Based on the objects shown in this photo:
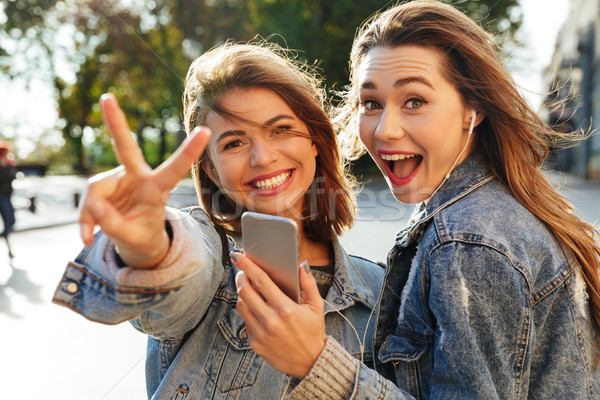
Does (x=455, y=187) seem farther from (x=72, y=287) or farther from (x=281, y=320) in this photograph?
(x=72, y=287)

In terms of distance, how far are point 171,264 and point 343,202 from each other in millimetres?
1504

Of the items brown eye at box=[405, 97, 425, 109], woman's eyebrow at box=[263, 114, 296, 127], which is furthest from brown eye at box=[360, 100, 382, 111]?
woman's eyebrow at box=[263, 114, 296, 127]

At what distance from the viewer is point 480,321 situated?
134 cm

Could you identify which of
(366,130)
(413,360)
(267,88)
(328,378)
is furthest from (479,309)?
(267,88)

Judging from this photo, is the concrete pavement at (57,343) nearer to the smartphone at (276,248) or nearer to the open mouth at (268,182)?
the open mouth at (268,182)

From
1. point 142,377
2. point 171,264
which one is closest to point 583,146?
point 142,377

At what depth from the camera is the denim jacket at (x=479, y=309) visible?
1.35 m

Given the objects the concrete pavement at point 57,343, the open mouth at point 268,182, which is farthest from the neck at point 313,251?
the concrete pavement at point 57,343

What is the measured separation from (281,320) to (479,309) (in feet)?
1.77

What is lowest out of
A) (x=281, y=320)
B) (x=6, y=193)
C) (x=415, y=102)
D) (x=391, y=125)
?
(x=6, y=193)

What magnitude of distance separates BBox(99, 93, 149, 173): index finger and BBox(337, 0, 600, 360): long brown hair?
3.81 ft

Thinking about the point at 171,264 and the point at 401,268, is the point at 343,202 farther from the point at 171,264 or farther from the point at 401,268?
the point at 171,264

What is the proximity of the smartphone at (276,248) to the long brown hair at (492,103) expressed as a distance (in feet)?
2.74

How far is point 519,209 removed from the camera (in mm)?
1569
